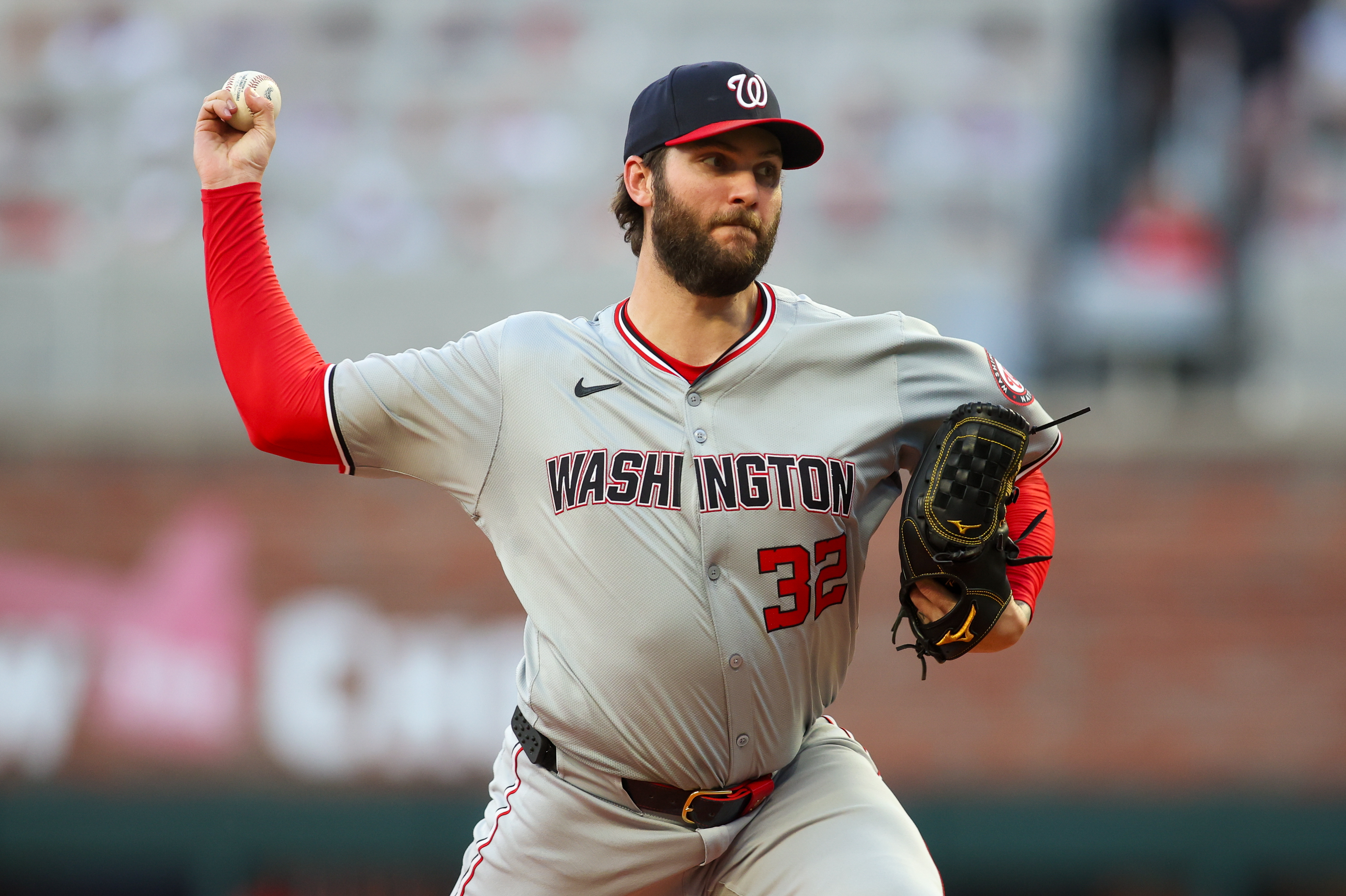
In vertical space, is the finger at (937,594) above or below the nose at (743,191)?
below

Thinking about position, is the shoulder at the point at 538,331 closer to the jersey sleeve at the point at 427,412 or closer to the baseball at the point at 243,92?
the jersey sleeve at the point at 427,412

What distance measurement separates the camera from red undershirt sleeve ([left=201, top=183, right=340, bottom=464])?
9.32ft

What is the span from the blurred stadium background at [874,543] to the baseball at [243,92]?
429 cm

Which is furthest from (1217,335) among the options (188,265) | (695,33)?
(188,265)

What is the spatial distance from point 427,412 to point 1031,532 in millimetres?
1241

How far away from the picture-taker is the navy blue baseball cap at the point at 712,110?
2.86 metres

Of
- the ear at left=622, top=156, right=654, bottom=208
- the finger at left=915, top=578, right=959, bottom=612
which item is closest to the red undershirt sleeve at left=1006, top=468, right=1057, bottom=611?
the finger at left=915, top=578, right=959, bottom=612

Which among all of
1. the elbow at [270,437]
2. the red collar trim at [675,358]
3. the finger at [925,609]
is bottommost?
the finger at [925,609]

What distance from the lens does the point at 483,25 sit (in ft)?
28.9

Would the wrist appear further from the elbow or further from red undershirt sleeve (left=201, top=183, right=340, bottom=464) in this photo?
the elbow

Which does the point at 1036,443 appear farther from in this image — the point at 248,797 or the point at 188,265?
the point at 188,265

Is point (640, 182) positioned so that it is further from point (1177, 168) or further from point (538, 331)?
point (1177, 168)

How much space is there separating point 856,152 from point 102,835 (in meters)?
5.12

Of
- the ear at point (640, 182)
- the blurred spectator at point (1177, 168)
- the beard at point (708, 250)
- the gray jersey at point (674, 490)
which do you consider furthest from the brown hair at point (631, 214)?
the blurred spectator at point (1177, 168)
